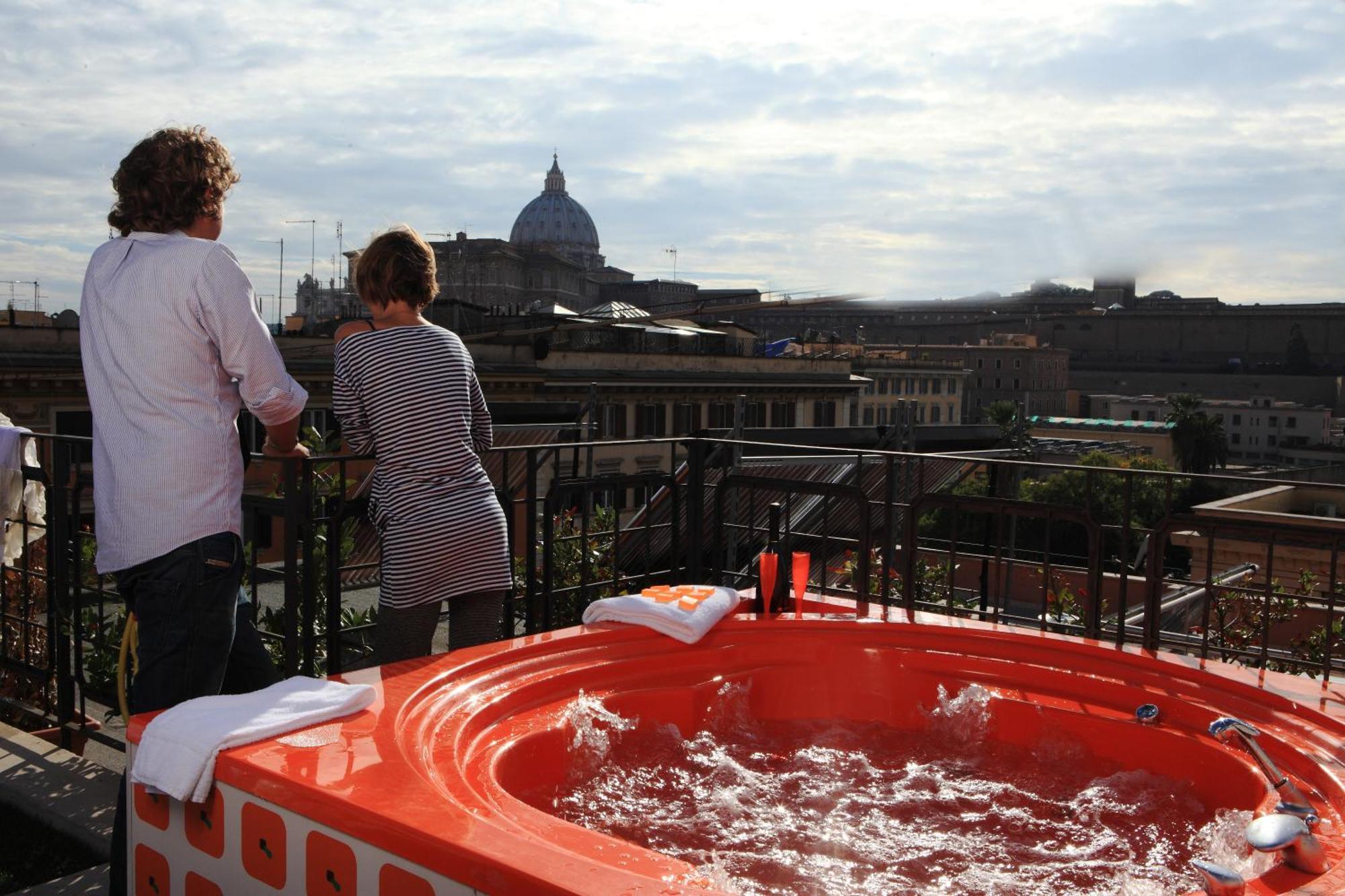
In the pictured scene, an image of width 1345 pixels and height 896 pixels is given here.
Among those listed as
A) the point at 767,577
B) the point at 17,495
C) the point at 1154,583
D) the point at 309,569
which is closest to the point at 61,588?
the point at 17,495

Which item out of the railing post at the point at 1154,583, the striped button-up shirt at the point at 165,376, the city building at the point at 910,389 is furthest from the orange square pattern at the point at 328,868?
the city building at the point at 910,389

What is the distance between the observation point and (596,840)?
6.97 ft

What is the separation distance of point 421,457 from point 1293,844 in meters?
2.27

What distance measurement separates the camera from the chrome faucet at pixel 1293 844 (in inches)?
88.4

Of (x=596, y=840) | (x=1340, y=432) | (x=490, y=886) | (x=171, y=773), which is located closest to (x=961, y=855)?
(x=596, y=840)

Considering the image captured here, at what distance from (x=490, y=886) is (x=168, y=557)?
43.6 inches

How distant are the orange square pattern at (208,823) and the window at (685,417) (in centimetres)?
4551

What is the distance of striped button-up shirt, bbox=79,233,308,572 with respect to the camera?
2447 mm

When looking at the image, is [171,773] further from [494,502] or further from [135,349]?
[494,502]

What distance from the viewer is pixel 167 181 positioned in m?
2.49

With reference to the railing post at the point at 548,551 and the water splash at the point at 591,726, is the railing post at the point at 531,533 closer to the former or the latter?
the railing post at the point at 548,551

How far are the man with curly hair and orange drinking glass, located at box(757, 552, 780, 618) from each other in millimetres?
2014

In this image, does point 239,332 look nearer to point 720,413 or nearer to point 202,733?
point 202,733

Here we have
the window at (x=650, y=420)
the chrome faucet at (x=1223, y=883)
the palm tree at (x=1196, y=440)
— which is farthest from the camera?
the palm tree at (x=1196, y=440)
